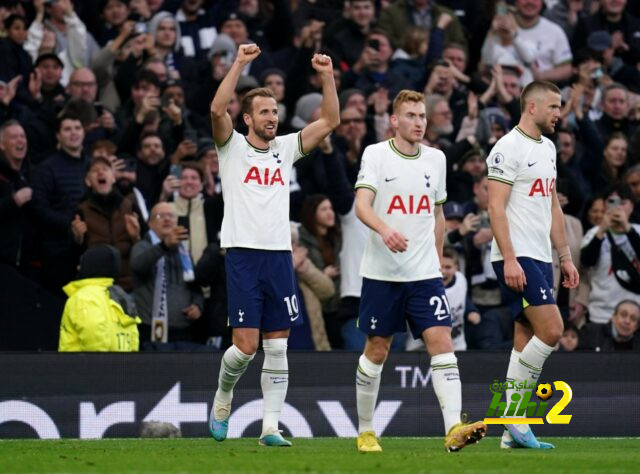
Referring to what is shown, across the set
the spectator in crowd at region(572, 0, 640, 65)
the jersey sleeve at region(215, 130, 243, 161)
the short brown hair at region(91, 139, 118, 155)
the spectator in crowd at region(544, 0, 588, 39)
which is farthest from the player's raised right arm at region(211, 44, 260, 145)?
the spectator in crowd at region(544, 0, 588, 39)

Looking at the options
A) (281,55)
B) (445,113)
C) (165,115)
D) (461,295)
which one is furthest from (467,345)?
(281,55)

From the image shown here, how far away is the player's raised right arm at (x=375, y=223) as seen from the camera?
420 inches

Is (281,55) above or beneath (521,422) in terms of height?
above

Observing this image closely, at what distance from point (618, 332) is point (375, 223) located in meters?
6.47

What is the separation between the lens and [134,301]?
15.6 meters

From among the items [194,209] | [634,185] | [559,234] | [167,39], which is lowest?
[194,209]

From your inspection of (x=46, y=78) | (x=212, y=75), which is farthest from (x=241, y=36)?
(x=46, y=78)

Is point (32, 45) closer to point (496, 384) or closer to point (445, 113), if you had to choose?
point (445, 113)

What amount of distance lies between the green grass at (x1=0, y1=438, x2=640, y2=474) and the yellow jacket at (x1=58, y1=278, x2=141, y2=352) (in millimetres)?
1519

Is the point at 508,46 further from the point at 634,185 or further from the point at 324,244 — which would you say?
the point at 324,244

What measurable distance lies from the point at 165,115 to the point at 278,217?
651 centimetres

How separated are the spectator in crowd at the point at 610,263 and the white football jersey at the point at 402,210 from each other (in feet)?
19.7

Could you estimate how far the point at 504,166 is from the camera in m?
11.7

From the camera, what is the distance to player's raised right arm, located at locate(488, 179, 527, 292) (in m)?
11.5
